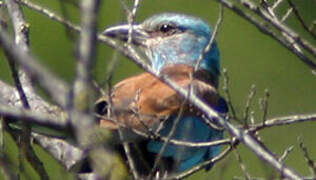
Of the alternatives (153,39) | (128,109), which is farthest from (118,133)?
(153,39)

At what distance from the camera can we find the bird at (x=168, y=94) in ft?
14.2

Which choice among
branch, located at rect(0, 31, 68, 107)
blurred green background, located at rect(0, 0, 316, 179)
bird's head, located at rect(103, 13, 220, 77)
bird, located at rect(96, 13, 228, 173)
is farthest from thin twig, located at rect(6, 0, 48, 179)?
blurred green background, located at rect(0, 0, 316, 179)

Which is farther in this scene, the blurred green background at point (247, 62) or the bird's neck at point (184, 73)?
the blurred green background at point (247, 62)

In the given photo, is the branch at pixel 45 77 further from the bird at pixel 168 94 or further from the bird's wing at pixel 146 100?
the bird's wing at pixel 146 100

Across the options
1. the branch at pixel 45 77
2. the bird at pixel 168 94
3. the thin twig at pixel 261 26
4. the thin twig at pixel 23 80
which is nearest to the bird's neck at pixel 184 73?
the bird at pixel 168 94

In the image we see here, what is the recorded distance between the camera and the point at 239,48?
8648mm

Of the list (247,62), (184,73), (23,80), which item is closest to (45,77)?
(23,80)

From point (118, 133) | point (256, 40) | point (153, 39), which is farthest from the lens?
point (256, 40)

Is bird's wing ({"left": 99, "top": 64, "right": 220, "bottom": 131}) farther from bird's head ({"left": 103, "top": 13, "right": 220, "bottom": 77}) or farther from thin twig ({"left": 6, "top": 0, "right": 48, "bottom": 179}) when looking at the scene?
bird's head ({"left": 103, "top": 13, "right": 220, "bottom": 77})

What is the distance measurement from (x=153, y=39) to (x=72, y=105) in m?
4.53

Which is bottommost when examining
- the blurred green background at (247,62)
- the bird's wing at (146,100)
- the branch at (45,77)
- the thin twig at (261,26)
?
the blurred green background at (247,62)

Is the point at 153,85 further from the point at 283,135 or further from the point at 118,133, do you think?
the point at 283,135

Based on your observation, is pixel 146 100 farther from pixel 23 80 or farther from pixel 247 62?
pixel 247 62

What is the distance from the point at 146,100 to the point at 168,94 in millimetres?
136
